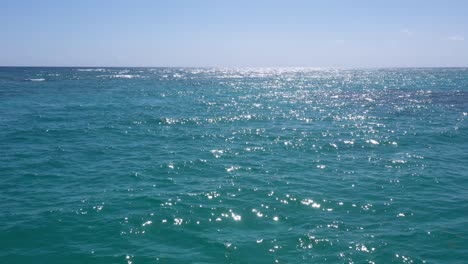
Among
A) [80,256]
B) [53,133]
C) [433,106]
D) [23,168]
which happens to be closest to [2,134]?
[53,133]

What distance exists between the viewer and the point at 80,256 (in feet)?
42.7

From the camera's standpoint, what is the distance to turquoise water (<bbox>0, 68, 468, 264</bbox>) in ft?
44.3

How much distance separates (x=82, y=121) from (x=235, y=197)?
26.9 m

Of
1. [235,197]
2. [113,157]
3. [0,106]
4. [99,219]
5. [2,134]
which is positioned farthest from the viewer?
[0,106]

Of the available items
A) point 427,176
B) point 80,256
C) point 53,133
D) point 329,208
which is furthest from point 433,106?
point 80,256

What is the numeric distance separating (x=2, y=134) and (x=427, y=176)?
33241 millimetres

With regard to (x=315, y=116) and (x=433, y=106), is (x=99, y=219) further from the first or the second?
(x=433, y=106)

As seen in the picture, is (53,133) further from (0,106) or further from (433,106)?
(433,106)

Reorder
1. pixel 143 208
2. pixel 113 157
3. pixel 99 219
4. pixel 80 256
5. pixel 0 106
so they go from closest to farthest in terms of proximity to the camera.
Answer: pixel 80 256 → pixel 99 219 → pixel 143 208 → pixel 113 157 → pixel 0 106

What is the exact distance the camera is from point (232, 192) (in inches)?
754

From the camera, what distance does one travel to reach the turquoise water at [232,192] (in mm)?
13508

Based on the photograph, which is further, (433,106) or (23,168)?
(433,106)

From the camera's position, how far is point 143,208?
55.6ft

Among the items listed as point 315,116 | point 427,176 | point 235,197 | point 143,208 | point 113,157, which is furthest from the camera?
point 315,116
